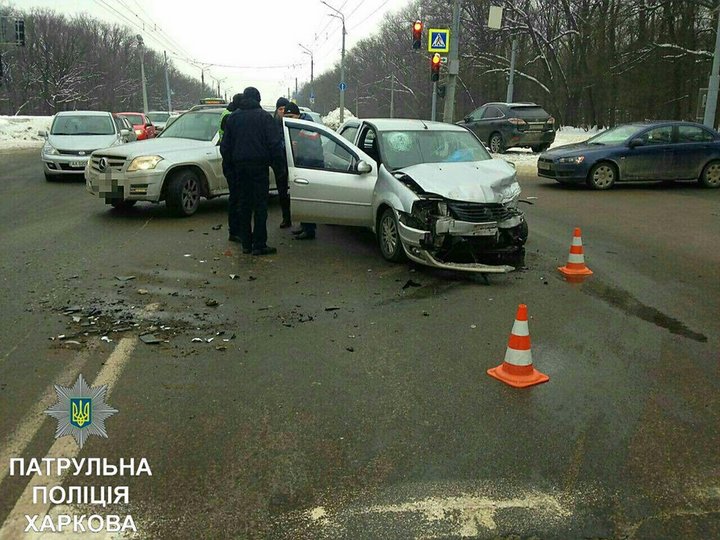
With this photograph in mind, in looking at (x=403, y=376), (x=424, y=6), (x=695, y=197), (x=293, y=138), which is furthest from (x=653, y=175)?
(x=424, y=6)

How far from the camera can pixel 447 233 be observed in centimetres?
677

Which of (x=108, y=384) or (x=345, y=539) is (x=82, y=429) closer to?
(x=108, y=384)

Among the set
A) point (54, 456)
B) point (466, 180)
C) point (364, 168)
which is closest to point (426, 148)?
point (364, 168)

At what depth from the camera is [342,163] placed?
26.6ft

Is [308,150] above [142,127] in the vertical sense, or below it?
below

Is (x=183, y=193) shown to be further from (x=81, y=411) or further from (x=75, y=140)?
(x=81, y=411)

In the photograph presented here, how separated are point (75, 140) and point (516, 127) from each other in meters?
13.8

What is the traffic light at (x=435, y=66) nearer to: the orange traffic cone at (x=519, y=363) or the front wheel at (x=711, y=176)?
the front wheel at (x=711, y=176)

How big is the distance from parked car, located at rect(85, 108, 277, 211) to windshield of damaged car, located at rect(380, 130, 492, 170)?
310cm

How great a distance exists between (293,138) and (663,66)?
27007mm

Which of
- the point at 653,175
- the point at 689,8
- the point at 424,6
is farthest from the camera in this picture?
the point at 424,6

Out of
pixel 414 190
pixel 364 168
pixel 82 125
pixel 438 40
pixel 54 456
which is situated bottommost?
pixel 54 456

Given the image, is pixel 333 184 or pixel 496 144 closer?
pixel 333 184

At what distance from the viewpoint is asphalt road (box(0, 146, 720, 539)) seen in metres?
2.91
